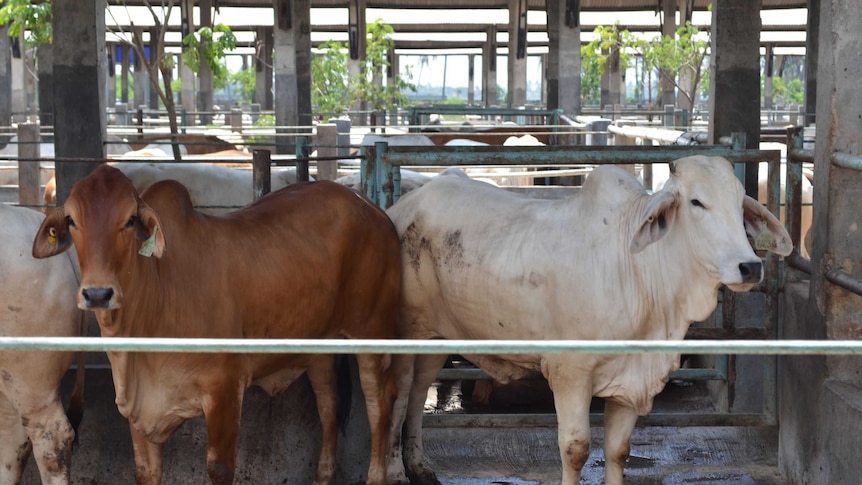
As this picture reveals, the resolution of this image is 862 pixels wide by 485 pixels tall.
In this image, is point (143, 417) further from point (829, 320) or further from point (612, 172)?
point (829, 320)

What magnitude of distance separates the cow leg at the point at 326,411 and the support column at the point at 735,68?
542 centimetres

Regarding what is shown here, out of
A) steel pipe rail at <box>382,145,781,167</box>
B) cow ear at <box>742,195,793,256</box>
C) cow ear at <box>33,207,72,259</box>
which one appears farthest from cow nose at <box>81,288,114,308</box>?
cow ear at <box>742,195,793,256</box>

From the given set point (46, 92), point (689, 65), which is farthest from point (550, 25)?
point (46, 92)

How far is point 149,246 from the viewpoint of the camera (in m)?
4.09

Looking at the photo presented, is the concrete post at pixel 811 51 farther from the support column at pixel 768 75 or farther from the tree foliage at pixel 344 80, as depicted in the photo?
the support column at pixel 768 75

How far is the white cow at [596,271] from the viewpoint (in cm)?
429

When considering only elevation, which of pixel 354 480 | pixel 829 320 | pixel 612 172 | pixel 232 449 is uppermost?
pixel 612 172

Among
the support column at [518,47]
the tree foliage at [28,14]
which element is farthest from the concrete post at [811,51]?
the tree foliage at [28,14]

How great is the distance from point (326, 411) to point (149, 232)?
1.54 metres

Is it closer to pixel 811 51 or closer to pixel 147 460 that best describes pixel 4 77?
pixel 811 51

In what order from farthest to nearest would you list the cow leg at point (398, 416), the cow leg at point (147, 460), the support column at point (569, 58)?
the support column at point (569, 58)
the cow leg at point (398, 416)
the cow leg at point (147, 460)

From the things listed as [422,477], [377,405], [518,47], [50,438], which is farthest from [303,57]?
[50,438]

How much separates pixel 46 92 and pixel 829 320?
19698 mm

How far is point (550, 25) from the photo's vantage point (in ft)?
69.5
